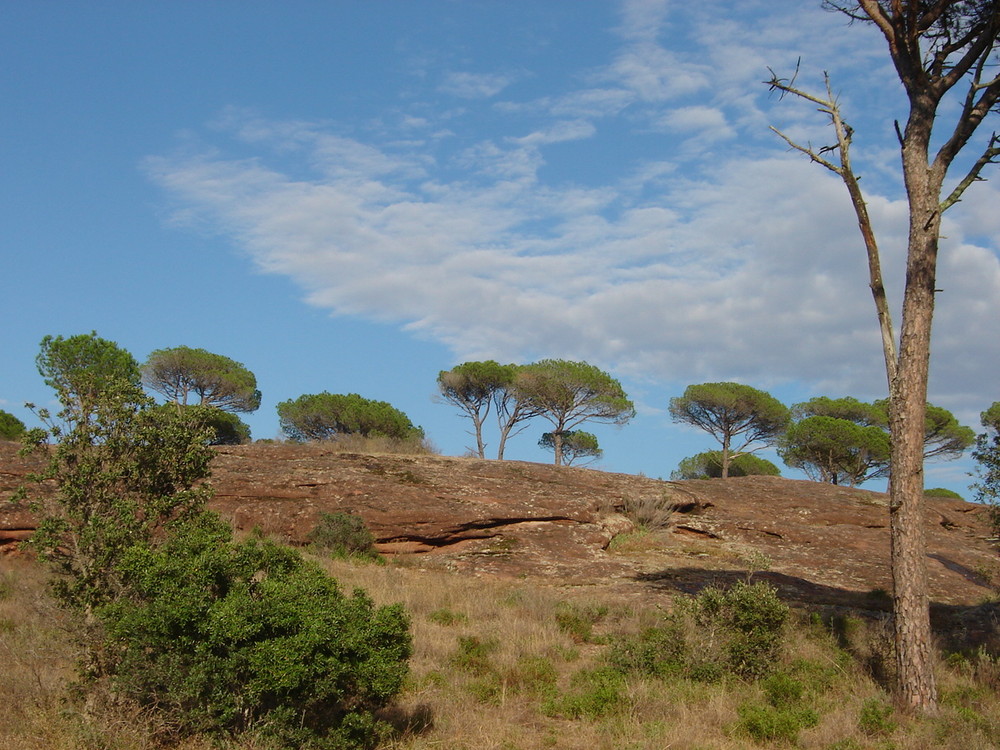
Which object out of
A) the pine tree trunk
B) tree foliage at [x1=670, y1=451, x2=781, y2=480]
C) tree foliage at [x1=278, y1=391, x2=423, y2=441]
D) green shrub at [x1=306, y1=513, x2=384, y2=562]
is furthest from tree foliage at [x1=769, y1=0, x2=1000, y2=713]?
tree foliage at [x1=670, y1=451, x2=781, y2=480]

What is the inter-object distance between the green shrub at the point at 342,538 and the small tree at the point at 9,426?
22.7 m

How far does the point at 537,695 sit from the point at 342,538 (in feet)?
32.2

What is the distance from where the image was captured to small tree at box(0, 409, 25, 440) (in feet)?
113

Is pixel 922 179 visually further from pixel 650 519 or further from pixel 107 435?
pixel 650 519

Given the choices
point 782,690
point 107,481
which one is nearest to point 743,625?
point 782,690

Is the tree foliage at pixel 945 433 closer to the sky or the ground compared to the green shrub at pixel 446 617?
closer to the sky

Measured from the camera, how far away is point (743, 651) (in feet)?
33.2

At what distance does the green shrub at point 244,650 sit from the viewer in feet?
20.5

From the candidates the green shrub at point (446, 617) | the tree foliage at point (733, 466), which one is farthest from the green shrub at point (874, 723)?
the tree foliage at point (733, 466)

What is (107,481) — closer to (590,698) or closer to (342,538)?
(590,698)

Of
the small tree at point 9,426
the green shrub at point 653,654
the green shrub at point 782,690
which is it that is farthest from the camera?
the small tree at point 9,426

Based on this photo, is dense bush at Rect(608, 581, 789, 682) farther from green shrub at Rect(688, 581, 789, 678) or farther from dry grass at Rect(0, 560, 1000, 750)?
dry grass at Rect(0, 560, 1000, 750)

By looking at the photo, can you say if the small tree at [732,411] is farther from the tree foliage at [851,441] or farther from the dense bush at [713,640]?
the dense bush at [713,640]

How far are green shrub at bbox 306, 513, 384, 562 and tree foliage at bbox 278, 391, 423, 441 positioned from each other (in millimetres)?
22659
